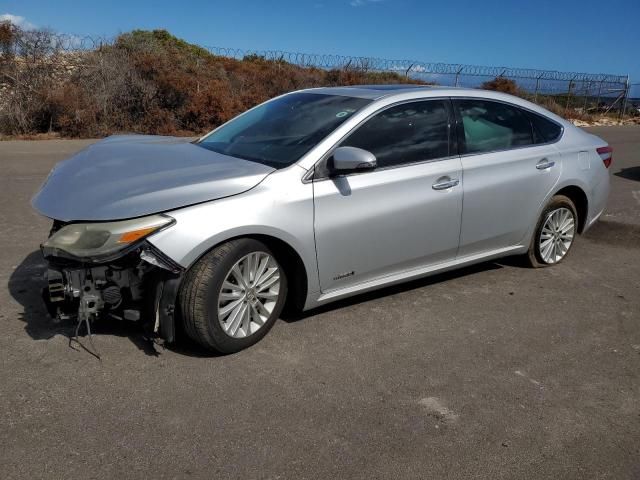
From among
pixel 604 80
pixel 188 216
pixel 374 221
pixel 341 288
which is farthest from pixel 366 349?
pixel 604 80

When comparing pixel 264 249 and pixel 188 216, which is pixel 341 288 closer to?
pixel 264 249

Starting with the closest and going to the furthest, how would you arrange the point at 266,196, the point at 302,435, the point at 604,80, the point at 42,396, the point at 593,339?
1. the point at 302,435
2. the point at 42,396
3. the point at 266,196
4. the point at 593,339
5. the point at 604,80

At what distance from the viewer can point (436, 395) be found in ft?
11.5

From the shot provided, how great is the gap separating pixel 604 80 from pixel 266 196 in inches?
1431

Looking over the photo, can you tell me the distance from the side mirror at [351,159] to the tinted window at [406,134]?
0.21 meters

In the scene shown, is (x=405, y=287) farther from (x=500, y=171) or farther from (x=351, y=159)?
(x=351, y=159)

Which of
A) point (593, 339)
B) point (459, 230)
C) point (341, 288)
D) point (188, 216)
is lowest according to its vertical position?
point (593, 339)

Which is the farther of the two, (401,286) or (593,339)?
(401,286)

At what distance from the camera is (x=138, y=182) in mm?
3756

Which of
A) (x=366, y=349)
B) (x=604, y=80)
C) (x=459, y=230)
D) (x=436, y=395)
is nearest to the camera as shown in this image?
(x=436, y=395)

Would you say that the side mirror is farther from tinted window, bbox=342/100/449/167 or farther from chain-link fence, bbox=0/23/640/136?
chain-link fence, bbox=0/23/640/136

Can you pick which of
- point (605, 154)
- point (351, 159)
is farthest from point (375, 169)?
point (605, 154)

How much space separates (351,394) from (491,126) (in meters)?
2.80

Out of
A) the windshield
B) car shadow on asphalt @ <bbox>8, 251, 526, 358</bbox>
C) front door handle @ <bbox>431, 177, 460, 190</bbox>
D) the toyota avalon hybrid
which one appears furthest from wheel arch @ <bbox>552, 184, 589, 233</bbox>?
the windshield
